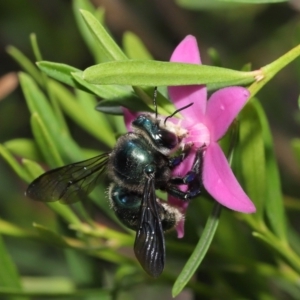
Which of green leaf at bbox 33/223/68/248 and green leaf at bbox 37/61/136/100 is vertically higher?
green leaf at bbox 37/61/136/100

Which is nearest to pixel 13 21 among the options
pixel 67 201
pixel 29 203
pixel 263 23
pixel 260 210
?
pixel 29 203

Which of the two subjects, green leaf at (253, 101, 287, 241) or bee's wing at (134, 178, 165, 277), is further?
green leaf at (253, 101, 287, 241)

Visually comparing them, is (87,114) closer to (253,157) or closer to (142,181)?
(142,181)

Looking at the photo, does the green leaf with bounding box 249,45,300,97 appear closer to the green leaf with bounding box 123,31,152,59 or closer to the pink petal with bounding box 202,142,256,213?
the pink petal with bounding box 202,142,256,213

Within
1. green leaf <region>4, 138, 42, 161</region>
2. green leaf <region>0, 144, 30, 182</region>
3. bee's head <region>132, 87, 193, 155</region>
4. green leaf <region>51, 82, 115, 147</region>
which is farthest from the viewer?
green leaf <region>51, 82, 115, 147</region>

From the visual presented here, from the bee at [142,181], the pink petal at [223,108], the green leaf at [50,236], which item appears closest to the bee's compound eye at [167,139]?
the bee at [142,181]

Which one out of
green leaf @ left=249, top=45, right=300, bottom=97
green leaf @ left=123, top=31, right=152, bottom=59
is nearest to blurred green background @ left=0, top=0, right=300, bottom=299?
green leaf @ left=123, top=31, right=152, bottom=59
